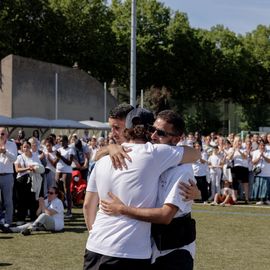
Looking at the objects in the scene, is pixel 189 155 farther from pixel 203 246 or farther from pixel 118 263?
pixel 203 246

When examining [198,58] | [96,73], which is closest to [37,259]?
[96,73]

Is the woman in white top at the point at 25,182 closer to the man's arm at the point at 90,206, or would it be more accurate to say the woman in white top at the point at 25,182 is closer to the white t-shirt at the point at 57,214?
the white t-shirt at the point at 57,214

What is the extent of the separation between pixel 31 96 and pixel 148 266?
39.9 m

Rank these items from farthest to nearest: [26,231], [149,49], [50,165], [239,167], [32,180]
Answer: [149,49], [239,167], [50,165], [32,180], [26,231]

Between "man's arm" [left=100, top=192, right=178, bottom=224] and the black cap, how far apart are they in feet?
1.55

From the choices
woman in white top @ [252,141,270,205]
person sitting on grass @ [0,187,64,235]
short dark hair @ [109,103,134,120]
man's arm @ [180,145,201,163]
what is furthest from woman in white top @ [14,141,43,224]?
man's arm @ [180,145,201,163]

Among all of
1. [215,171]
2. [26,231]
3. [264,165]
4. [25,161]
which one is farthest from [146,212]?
[215,171]

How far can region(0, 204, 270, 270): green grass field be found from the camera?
8820mm

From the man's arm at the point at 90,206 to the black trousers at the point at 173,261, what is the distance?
2.01 ft

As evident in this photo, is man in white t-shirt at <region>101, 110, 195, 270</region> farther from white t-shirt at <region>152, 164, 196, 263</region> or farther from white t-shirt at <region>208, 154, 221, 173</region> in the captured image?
white t-shirt at <region>208, 154, 221, 173</region>

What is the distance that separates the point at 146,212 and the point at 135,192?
0.46 ft

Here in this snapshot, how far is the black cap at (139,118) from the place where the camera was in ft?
13.1

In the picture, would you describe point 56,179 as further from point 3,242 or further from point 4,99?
point 4,99

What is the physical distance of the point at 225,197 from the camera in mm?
17672
